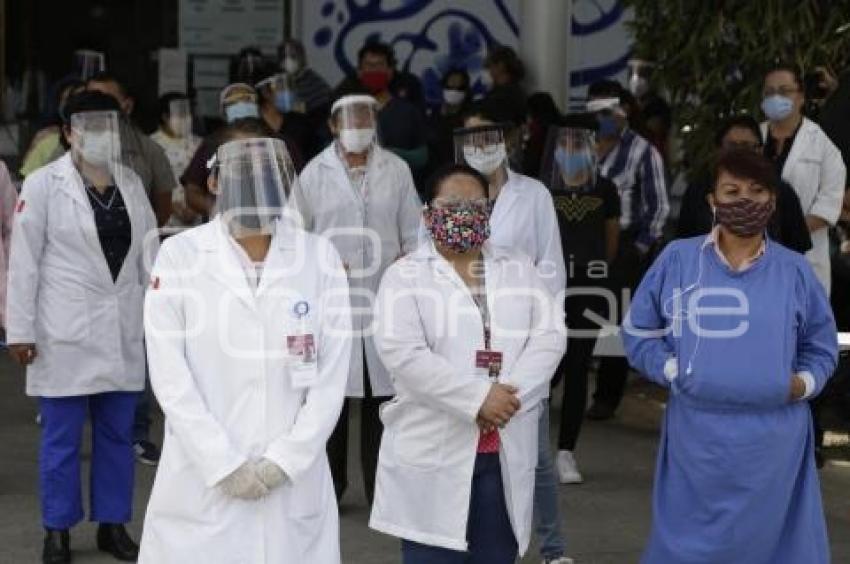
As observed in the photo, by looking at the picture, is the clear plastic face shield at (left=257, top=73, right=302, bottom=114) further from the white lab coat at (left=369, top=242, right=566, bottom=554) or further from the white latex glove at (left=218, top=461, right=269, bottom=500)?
the white latex glove at (left=218, top=461, right=269, bottom=500)

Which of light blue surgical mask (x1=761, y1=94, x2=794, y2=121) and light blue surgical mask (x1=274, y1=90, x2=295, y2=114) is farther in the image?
light blue surgical mask (x1=274, y1=90, x2=295, y2=114)

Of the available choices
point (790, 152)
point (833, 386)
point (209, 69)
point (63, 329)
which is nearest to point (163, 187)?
point (63, 329)

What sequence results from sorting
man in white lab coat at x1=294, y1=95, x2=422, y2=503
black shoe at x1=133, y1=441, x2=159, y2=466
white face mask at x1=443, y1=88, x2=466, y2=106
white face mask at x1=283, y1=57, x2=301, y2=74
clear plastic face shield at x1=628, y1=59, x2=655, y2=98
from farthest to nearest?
white face mask at x1=443, y1=88, x2=466, y2=106 → white face mask at x1=283, y1=57, x2=301, y2=74 → clear plastic face shield at x1=628, y1=59, x2=655, y2=98 → black shoe at x1=133, y1=441, x2=159, y2=466 → man in white lab coat at x1=294, y1=95, x2=422, y2=503

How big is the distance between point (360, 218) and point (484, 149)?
844 millimetres

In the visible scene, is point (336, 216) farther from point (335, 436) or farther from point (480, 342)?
point (480, 342)

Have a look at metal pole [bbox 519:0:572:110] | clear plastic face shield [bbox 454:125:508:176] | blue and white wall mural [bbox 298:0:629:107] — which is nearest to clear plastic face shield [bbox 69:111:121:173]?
clear plastic face shield [bbox 454:125:508:176]

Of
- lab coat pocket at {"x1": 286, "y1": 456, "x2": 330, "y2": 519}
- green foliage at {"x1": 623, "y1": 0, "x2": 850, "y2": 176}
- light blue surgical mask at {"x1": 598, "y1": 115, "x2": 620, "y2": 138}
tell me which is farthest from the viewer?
light blue surgical mask at {"x1": 598, "y1": 115, "x2": 620, "y2": 138}

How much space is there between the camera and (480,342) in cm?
656

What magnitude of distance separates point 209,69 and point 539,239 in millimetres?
9180

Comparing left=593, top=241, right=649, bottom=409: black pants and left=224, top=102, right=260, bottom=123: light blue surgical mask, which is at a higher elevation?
left=224, top=102, right=260, bottom=123: light blue surgical mask

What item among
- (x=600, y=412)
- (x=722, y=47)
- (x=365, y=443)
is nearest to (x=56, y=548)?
(x=365, y=443)

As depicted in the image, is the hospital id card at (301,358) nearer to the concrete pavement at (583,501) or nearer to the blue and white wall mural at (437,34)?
the concrete pavement at (583,501)

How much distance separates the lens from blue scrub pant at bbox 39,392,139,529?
25.9 feet

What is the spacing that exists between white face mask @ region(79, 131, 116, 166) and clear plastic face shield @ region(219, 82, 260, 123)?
8.18 feet
